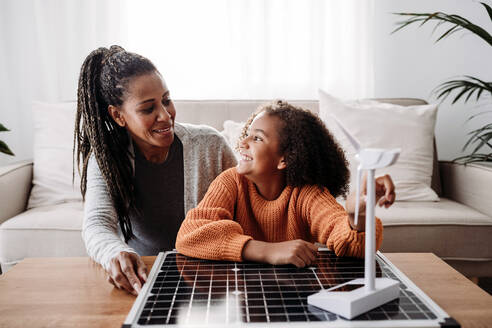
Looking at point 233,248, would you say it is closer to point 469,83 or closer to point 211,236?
point 211,236

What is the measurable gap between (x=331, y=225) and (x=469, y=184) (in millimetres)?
1264

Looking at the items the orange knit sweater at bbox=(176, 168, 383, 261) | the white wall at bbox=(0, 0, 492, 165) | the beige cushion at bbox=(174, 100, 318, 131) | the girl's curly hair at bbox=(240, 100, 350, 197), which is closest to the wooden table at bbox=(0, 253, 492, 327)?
the orange knit sweater at bbox=(176, 168, 383, 261)

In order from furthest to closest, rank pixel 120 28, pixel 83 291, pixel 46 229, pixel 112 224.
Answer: pixel 120 28 → pixel 46 229 → pixel 112 224 → pixel 83 291

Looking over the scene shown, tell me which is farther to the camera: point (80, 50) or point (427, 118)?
point (80, 50)

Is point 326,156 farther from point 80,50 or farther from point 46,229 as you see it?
point 80,50

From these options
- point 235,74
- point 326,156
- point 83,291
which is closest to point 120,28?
point 235,74

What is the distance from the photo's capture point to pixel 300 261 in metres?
0.90

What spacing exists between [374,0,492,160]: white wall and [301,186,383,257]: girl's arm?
1882 millimetres

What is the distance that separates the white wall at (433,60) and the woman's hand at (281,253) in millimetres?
2129

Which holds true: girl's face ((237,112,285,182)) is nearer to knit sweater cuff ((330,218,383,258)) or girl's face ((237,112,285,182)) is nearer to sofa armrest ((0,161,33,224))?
knit sweater cuff ((330,218,383,258))

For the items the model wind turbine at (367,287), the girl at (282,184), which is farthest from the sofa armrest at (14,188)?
the model wind turbine at (367,287)

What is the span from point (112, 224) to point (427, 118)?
5.33 feet

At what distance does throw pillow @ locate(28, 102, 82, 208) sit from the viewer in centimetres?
212

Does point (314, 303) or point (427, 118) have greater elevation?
point (427, 118)
